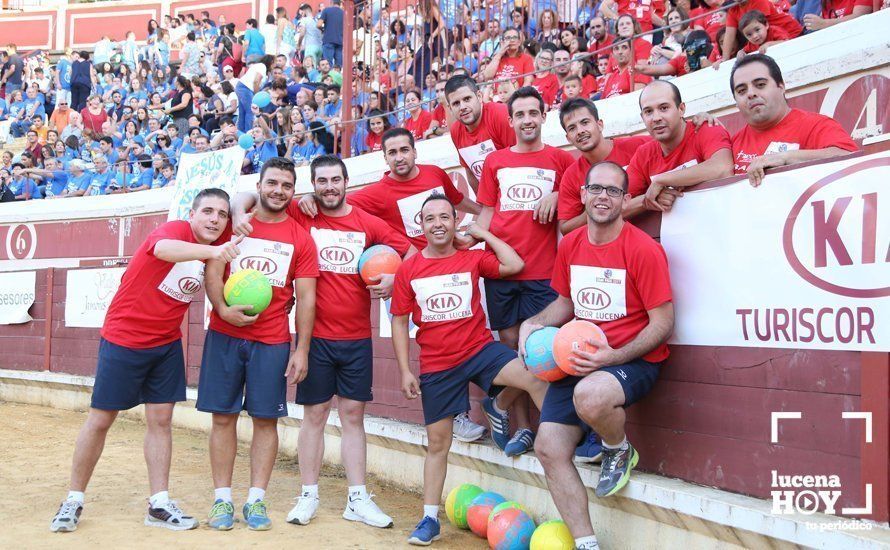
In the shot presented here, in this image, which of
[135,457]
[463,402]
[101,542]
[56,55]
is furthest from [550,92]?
[56,55]

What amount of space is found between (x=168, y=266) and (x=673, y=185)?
314 centimetres

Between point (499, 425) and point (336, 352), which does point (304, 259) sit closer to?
point (336, 352)

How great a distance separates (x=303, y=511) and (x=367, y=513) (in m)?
0.41

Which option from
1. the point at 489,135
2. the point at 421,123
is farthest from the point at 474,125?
the point at 421,123

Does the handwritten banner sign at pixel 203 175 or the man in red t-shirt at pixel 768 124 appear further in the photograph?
the handwritten banner sign at pixel 203 175

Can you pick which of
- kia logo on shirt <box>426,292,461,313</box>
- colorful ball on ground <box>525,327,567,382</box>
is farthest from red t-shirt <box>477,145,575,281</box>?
colorful ball on ground <box>525,327,567,382</box>

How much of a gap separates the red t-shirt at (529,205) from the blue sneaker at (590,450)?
104 cm

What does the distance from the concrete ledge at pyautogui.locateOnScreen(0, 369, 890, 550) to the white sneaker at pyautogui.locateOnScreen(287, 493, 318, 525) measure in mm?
1150

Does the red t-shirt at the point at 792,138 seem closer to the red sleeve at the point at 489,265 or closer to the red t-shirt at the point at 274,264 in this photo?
the red sleeve at the point at 489,265

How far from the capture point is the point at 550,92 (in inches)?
374

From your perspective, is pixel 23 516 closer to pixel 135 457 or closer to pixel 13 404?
pixel 135 457

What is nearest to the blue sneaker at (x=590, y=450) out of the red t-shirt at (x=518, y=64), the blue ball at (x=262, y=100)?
the red t-shirt at (x=518, y=64)

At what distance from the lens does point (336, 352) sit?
593 cm

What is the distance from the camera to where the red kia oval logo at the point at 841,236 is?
386 centimetres
